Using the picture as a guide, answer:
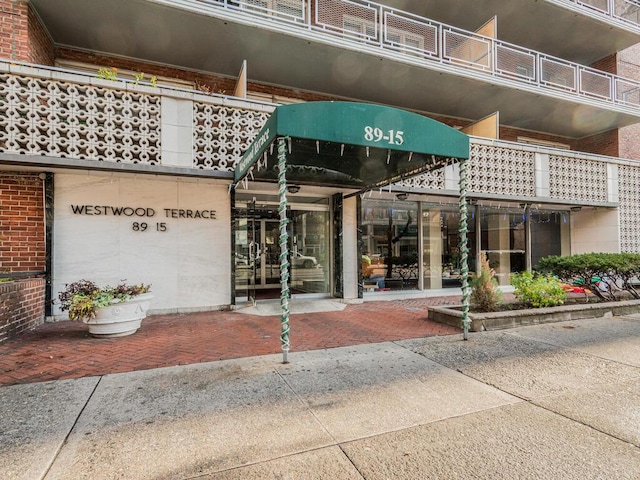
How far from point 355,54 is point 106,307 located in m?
7.97

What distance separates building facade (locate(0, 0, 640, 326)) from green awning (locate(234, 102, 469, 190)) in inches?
8.1

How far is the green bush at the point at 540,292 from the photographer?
7363 millimetres

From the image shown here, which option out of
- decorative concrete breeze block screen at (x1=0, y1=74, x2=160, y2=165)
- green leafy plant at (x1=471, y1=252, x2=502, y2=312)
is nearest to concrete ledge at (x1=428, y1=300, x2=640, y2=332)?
green leafy plant at (x1=471, y1=252, x2=502, y2=312)

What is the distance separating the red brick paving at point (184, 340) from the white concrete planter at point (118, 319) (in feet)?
0.51

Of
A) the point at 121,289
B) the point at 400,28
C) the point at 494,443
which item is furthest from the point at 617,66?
the point at 121,289

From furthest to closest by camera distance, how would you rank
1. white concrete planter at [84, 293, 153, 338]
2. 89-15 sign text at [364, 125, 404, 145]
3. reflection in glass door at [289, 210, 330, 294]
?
reflection in glass door at [289, 210, 330, 294], white concrete planter at [84, 293, 153, 338], 89-15 sign text at [364, 125, 404, 145]

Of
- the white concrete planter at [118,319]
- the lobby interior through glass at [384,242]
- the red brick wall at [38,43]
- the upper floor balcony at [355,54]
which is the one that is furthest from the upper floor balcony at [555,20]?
the white concrete planter at [118,319]

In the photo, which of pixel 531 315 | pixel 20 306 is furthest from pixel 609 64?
pixel 20 306

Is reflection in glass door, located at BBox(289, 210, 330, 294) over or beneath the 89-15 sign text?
beneath

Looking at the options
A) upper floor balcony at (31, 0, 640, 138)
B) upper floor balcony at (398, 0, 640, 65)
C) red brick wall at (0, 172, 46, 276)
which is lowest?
red brick wall at (0, 172, 46, 276)

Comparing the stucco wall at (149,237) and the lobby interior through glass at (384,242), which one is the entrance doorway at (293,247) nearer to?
the lobby interior through glass at (384,242)

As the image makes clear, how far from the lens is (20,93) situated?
626cm

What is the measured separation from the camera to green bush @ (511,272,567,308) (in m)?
7.36

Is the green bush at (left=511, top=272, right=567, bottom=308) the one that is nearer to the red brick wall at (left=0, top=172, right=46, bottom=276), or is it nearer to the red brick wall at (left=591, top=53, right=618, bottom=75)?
the red brick wall at (left=0, top=172, right=46, bottom=276)
